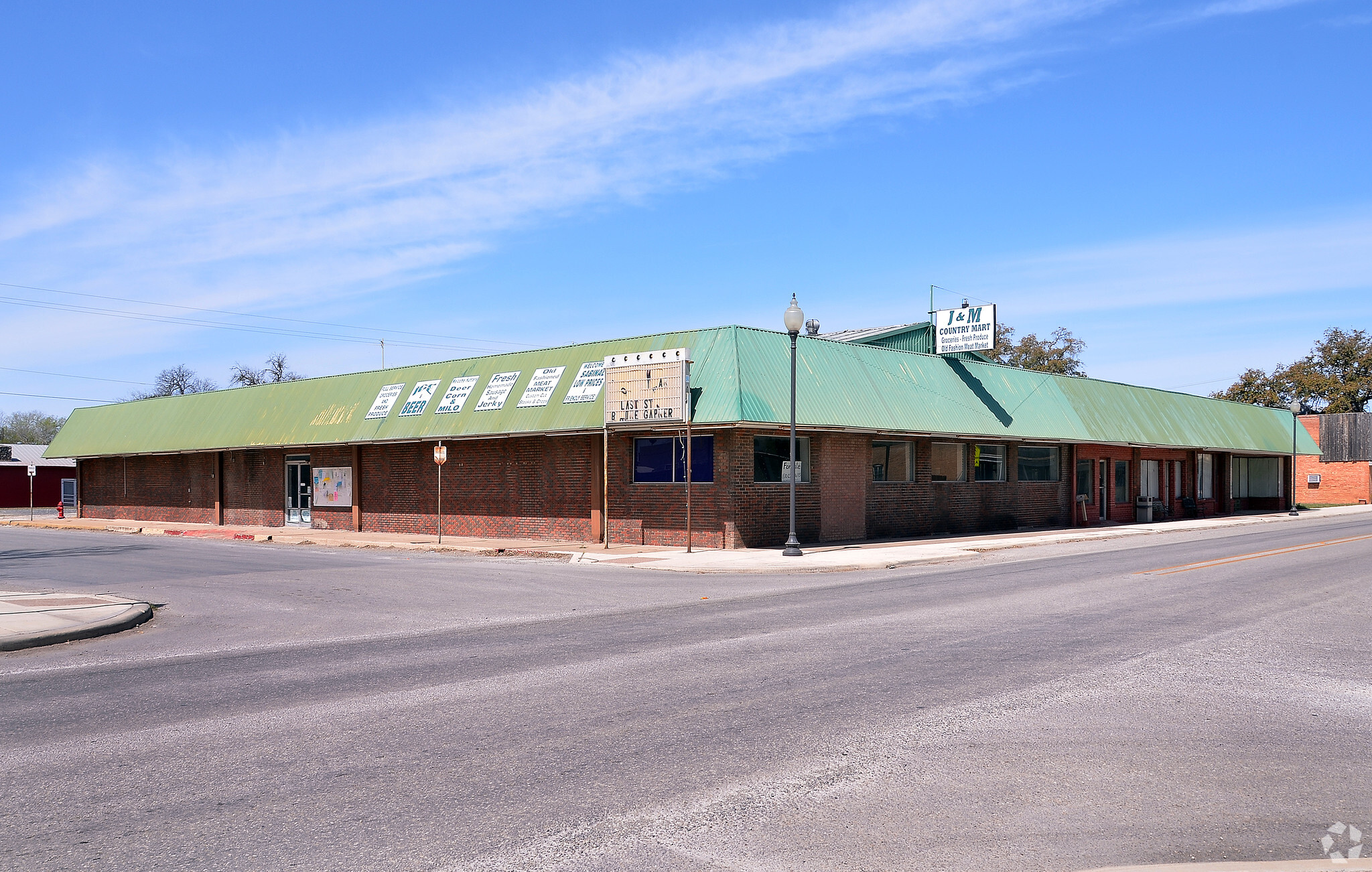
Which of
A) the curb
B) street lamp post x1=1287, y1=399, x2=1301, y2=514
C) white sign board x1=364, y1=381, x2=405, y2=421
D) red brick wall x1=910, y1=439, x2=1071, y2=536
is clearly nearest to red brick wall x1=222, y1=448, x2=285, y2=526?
white sign board x1=364, y1=381, x2=405, y2=421

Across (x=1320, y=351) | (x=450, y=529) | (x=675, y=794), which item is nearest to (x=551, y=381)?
(x=450, y=529)

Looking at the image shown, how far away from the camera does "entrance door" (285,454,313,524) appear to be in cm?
3650

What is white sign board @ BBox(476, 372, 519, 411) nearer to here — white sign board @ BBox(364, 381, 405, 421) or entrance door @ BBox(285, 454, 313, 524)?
white sign board @ BBox(364, 381, 405, 421)

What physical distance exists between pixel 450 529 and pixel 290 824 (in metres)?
26.5

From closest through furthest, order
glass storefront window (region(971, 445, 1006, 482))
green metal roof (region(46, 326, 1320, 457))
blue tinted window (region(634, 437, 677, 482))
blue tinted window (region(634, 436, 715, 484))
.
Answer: blue tinted window (region(634, 436, 715, 484)), green metal roof (region(46, 326, 1320, 457)), blue tinted window (region(634, 437, 677, 482)), glass storefront window (region(971, 445, 1006, 482))

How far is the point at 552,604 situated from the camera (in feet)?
47.9

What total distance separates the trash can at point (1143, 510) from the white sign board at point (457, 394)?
25733 mm

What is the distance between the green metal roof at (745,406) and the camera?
994 inches

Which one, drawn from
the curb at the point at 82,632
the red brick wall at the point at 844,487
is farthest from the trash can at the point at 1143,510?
the curb at the point at 82,632

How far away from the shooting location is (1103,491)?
38.2m

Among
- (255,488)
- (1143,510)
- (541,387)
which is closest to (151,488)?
(255,488)

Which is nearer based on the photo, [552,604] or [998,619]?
[998,619]

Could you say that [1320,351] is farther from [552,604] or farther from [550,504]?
[552,604]

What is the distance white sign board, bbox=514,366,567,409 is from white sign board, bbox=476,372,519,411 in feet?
2.49
